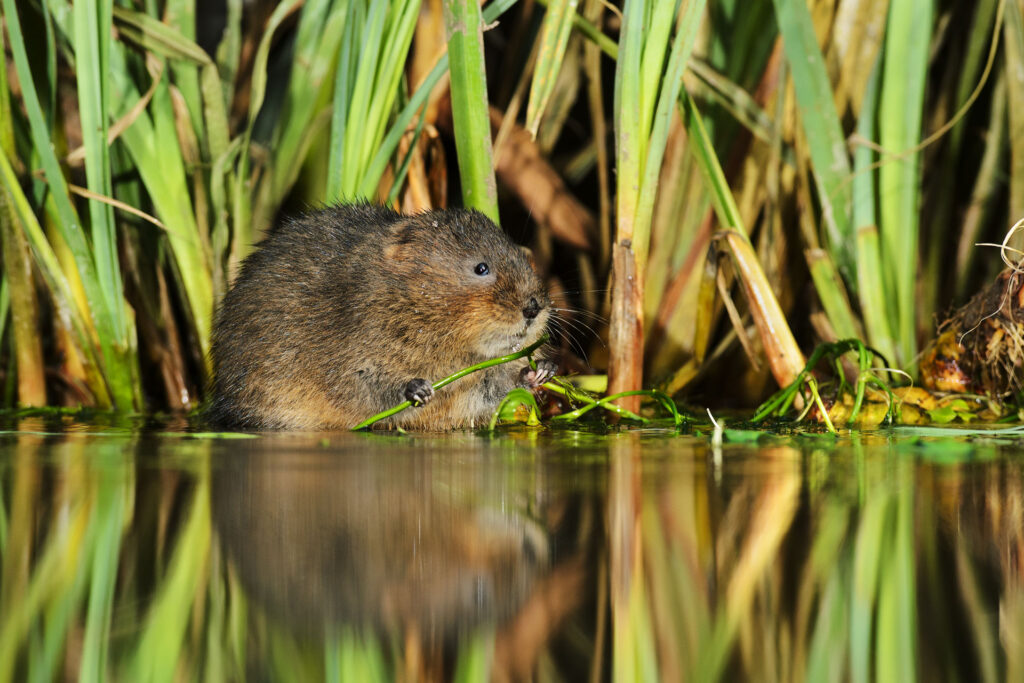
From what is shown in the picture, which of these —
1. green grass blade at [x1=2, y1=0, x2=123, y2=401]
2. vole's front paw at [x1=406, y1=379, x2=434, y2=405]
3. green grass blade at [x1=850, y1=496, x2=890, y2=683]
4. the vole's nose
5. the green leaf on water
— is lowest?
green grass blade at [x1=850, y1=496, x2=890, y2=683]

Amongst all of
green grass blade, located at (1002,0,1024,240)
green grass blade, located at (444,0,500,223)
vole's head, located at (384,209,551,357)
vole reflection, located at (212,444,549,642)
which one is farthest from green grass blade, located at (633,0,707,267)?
vole reflection, located at (212,444,549,642)

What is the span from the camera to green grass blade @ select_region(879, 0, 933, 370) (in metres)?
3.60

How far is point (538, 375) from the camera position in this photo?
353cm

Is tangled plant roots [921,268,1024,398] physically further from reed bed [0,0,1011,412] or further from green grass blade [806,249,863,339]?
green grass blade [806,249,863,339]

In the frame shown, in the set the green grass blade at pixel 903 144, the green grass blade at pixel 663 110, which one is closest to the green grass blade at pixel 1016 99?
the green grass blade at pixel 903 144

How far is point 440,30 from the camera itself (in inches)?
178

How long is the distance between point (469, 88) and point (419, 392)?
3.23 feet

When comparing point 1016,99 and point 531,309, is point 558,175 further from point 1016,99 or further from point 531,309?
point 1016,99

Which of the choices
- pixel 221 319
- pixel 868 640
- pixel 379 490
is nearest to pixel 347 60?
pixel 221 319

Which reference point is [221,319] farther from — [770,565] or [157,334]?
[770,565]

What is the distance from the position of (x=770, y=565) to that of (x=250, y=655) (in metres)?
0.68

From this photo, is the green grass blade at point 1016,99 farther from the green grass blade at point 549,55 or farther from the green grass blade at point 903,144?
the green grass blade at point 549,55

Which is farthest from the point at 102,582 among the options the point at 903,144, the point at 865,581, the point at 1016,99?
the point at 1016,99

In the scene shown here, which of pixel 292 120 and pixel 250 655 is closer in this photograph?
pixel 250 655
